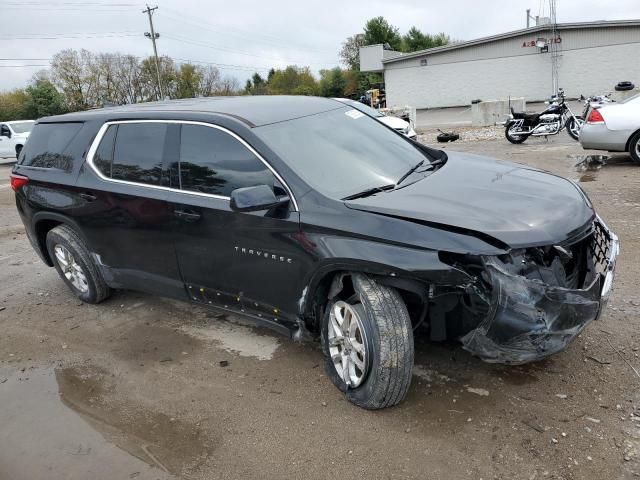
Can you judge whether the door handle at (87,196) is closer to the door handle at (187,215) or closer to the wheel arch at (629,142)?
the door handle at (187,215)

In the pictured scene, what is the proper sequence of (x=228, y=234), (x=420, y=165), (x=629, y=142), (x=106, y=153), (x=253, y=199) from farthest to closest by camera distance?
(x=629, y=142) < (x=106, y=153) < (x=420, y=165) < (x=228, y=234) < (x=253, y=199)

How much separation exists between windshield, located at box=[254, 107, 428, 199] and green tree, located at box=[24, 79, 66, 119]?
169 ft

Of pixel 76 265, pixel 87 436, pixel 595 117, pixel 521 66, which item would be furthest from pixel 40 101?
pixel 87 436

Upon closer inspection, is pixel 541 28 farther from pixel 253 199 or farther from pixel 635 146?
pixel 253 199

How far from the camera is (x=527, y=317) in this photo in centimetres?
277

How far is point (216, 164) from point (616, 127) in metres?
8.32

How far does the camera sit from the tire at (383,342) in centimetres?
302

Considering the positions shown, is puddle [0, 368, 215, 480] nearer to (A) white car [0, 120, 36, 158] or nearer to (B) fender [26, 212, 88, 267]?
(B) fender [26, 212, 88, 267]

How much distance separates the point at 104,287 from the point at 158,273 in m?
1.08

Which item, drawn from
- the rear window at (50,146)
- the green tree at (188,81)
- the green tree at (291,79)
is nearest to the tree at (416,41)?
the green tree at (291,79)

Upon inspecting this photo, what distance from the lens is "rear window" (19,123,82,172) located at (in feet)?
16.0

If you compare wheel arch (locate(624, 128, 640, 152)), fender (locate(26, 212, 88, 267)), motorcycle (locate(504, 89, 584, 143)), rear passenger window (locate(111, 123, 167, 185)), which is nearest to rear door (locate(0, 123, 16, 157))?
motorcycle (locate(504, 89, 584, 143))

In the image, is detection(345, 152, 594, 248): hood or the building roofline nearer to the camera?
detection(345, 152, 594, 248): hood

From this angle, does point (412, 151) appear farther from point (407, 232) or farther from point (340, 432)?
point (340, 432)
